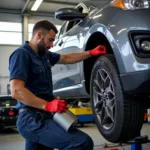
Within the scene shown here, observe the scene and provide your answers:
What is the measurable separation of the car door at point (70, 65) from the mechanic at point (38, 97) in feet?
1.49

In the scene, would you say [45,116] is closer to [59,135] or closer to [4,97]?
[59,135]

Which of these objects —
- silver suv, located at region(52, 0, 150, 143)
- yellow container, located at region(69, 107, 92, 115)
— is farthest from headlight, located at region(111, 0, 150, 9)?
yellow container, located at region(69, 107, 92, 115)

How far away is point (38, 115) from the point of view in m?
1.81

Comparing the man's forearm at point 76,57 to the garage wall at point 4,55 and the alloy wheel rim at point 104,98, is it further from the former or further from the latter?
the garage wall at point 4,55

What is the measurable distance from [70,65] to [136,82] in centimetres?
119

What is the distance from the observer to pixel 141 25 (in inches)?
63.5

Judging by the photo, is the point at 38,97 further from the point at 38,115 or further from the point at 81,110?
the point at 81,110

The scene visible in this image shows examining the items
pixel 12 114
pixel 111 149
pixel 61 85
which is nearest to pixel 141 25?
pixel 61 85

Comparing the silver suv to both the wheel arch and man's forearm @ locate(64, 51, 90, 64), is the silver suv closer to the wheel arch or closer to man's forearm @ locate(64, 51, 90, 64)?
the wheel arch

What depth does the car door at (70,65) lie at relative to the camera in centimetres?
252

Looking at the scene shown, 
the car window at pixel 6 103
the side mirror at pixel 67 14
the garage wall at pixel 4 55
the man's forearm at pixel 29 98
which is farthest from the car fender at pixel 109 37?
the garage wall at pixel 4 55

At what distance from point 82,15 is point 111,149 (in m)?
2.78

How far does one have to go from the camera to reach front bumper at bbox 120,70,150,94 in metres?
1.58

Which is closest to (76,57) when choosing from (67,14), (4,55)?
(67,14)
